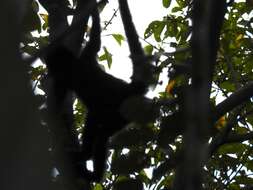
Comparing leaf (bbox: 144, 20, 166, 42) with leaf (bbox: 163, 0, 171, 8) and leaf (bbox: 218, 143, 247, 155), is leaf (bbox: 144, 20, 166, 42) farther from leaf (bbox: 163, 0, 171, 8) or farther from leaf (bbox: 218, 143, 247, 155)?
leaf (bbox: 218, 143, 247, 155)

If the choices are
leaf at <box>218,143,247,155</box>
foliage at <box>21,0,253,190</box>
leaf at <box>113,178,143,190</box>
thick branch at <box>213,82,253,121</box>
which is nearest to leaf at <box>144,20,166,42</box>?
foliage at <box>21,0,253,190</box>

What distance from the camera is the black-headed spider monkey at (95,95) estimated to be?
348 cm

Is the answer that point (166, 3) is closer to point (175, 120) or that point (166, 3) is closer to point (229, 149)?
point (229, 149)

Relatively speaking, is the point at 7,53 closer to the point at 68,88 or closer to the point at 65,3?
the point at 65,3

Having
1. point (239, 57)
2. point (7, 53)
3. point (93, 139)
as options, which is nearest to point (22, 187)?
point (7, 53)

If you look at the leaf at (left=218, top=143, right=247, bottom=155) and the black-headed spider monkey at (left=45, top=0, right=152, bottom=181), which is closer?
the leaf at (left=218, top=143, right=247, bottom=155)

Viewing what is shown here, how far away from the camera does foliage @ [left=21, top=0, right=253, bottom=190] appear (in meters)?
1.90

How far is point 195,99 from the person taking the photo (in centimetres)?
111

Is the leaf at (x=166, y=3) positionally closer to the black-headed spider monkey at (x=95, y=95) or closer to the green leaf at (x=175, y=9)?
the green leaf at (x=175, y=9)

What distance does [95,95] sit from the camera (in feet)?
12.1

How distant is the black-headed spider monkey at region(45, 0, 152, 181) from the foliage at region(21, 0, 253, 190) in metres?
0.19

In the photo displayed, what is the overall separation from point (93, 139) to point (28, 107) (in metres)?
2.58

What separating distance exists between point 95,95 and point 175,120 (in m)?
1.94

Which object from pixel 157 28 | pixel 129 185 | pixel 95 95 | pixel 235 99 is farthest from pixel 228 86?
pixel 129 185
